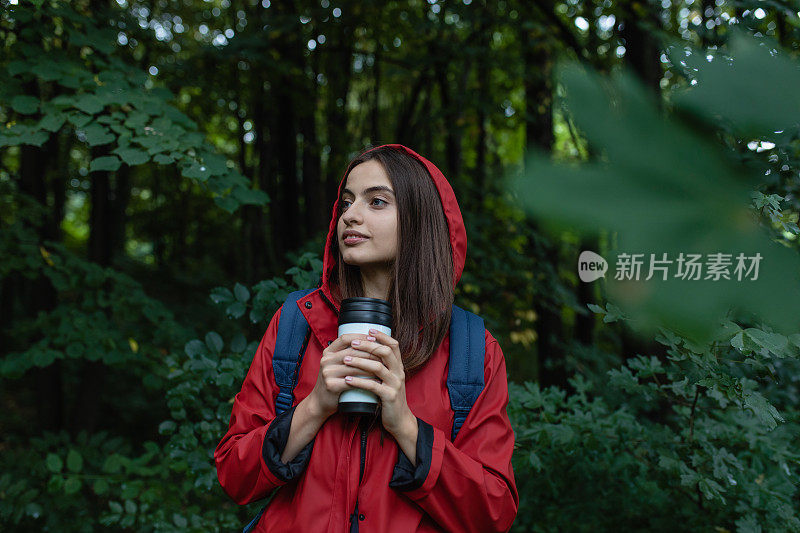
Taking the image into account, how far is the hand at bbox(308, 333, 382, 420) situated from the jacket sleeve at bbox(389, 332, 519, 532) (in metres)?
0.26

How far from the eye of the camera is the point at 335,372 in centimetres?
141

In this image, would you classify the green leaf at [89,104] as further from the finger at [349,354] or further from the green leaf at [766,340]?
the green leaf at [766,340]

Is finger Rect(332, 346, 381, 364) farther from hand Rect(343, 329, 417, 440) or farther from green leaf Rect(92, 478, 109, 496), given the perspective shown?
green leaf Rect(92, 478, 109, 496)

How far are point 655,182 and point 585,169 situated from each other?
4 cm

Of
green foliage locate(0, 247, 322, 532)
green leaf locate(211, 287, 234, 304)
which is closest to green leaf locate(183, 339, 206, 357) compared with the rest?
green foliage locate(0, 247, 322, 532)

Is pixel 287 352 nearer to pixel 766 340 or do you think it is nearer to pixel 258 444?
pixel 258 444

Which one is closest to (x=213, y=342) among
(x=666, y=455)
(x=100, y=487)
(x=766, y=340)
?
(x=100, y=487)

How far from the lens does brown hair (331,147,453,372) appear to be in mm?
1719

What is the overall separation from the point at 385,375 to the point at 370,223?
0.53 m

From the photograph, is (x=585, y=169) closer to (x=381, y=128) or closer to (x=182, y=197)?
(x=182, y=197)

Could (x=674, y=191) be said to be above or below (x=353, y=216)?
above

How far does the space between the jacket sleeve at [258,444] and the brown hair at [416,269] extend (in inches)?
13.9

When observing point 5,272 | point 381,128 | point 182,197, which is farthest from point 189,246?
point 5,272

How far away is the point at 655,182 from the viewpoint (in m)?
0.34
